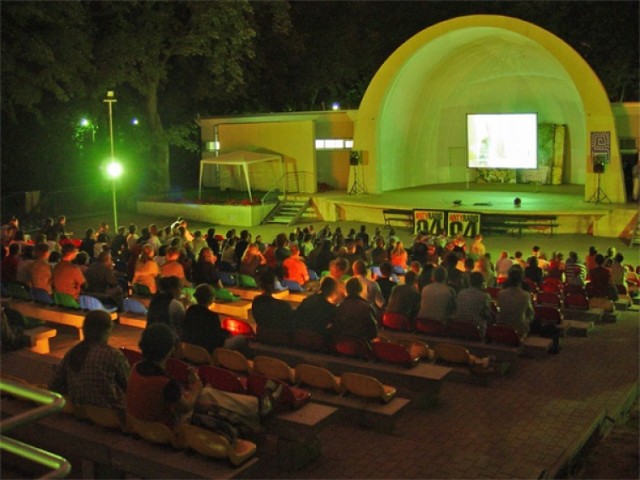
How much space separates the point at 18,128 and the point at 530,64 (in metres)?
19.0

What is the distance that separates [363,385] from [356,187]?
1986 cm

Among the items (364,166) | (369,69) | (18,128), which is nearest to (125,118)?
(18,128)

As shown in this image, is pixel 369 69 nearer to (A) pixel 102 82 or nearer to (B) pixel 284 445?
(A) pixel 102 82

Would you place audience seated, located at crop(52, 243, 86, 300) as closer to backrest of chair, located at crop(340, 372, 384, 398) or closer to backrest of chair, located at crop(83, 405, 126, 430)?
backrest of chair, located at crop(83, 405, 126, 430)

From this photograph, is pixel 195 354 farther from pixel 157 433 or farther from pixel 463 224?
pixel 463 224

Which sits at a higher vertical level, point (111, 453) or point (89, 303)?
point (89, 303)

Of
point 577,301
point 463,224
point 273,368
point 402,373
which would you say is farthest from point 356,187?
point 273,368

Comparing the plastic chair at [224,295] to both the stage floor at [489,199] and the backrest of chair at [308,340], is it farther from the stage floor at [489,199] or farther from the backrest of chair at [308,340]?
the stage floor at [489,199]

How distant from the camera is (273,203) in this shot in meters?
25.9

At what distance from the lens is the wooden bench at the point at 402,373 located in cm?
720

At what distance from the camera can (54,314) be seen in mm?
10219

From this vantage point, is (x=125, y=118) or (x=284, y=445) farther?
(x=125, y=118)

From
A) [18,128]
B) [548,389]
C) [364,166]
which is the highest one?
[18,128]

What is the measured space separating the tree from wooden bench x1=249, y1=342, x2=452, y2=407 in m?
20.0
